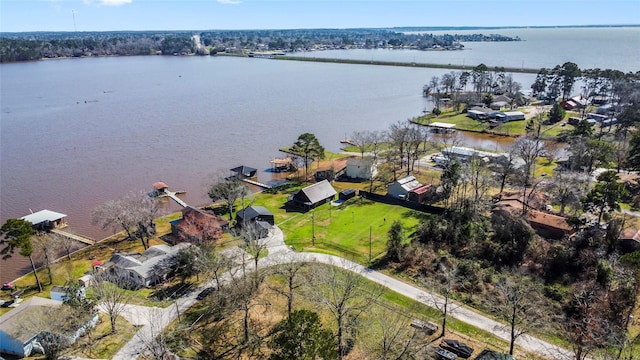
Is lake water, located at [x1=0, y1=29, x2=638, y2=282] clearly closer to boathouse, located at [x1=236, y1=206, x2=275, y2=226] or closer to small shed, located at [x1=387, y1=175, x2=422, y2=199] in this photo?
boathouse, located at [x1=236, y1=206, x2=275, y2=226]

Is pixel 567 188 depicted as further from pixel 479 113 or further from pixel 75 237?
pixel 75 237

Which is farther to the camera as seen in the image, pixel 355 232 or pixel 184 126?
pixel 184 126

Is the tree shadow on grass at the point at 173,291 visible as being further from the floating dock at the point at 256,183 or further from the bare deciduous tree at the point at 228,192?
the floating dock at the point at 256,183

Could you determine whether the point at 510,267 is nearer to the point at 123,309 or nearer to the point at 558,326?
the point at 558,326

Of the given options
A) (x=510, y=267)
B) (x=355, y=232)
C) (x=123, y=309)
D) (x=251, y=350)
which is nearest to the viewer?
(x=251, y=350)

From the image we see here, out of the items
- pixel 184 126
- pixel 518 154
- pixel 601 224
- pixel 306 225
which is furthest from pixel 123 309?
pixel 184 126

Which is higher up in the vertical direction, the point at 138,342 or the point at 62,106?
the point at 62,106

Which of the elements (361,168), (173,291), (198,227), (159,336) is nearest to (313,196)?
(361,168)
